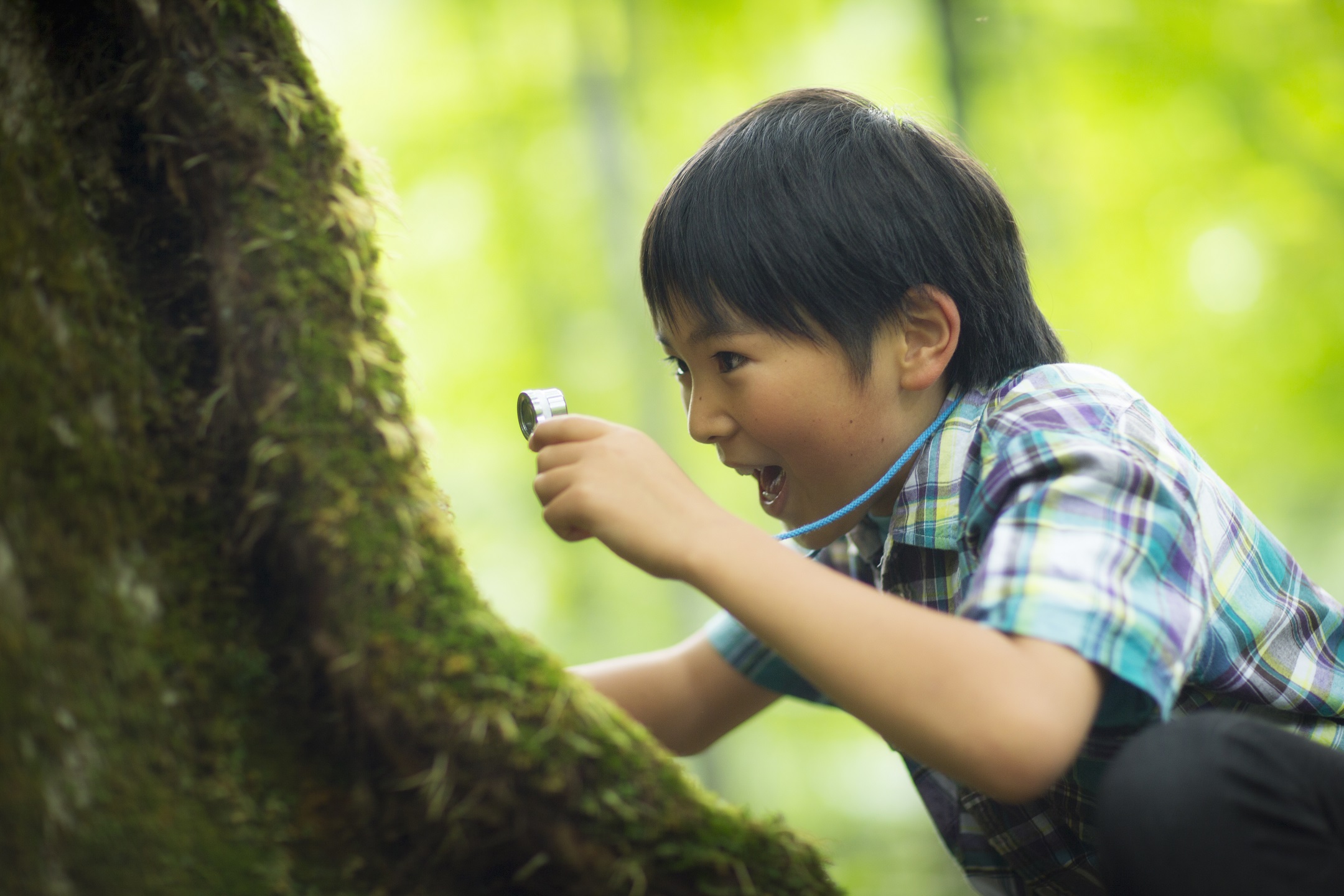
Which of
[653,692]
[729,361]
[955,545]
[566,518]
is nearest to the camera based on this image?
[566,518]

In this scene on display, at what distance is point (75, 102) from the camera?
3.46 ft

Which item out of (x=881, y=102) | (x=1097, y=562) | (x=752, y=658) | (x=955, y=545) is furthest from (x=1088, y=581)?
(x=881, y=102)

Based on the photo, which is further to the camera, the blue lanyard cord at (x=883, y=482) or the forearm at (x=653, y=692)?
the forearm at (x=653, y=692)

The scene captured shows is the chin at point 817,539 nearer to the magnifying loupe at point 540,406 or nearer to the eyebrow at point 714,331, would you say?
the eyebrow at point 714,331

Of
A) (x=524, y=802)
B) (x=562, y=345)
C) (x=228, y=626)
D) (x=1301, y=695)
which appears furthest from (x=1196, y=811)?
(x=562, y=345)

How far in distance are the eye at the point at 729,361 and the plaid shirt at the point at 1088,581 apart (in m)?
0.36

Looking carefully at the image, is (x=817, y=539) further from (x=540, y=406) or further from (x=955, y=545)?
(x=540, y=406)

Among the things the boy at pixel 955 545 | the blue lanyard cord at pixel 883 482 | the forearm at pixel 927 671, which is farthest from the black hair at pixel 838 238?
the forearm at pixel 927 671

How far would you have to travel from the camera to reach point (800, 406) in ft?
5.23

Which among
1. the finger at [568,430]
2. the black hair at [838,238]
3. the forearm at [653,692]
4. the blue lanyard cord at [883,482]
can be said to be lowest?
the forearm at [653,692]

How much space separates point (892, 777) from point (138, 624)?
8273mm

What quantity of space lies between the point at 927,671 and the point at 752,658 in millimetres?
877

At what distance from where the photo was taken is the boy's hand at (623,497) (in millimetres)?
1173

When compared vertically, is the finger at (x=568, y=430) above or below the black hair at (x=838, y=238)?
below
